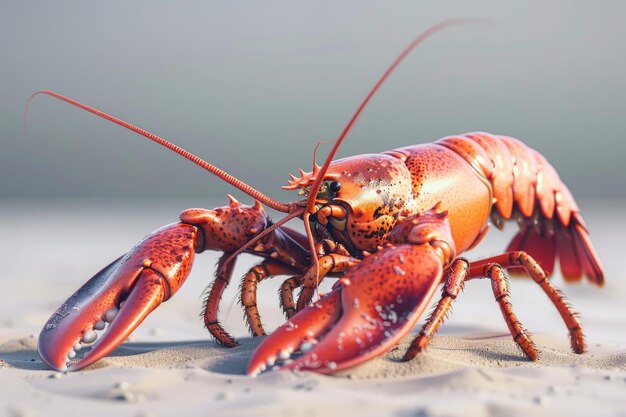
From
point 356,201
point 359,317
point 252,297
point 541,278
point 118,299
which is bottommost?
point 252,297

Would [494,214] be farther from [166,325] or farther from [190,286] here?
[190,286]

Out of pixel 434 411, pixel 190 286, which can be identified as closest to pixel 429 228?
pixel 434 411

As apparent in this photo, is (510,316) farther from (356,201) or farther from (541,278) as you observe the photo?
(356,201)

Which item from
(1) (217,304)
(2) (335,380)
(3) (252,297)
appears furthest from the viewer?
(1) (217,304)

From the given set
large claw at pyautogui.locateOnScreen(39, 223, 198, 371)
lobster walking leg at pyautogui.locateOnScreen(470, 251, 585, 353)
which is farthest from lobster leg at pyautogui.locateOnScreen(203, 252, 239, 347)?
lobster walking leg at pyautogui.locateOnScreen(470, 251, 585, 353)

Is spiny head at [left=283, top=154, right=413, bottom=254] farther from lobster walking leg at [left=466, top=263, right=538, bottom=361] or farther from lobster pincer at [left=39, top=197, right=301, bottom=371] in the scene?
lobster walking leg at [left=466, top=263, right=538, bottom=361]

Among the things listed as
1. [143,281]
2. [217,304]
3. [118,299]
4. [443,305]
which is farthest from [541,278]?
[118,299]

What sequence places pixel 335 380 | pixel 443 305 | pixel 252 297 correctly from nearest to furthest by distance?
pixel 335 380
pixel 443 305
pixel 252 297

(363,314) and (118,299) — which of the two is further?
(118,299)
